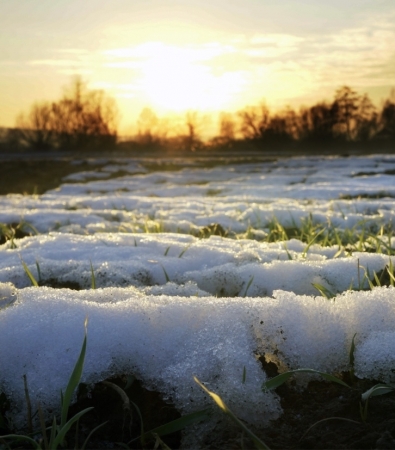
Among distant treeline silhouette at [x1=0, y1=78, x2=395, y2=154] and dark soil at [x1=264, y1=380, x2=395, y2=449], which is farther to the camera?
distant treeline silhouette at [x1=0, y1=78, x2=395, y2=154]

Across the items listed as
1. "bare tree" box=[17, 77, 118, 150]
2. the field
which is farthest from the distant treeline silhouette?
the field

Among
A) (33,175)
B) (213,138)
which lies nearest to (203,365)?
(33,175)

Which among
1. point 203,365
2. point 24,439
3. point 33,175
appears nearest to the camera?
point 24,439

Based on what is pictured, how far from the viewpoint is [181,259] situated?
2.03 metres

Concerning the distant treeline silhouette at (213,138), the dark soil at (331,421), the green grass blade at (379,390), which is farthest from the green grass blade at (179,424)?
the distant treeline silhouette at (213,138)

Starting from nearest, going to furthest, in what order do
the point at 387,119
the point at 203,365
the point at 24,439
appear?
the point at 24,439 → the point at 203,365 → the point at 387,119

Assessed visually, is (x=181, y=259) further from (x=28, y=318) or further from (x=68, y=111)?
(x=68, y=111)

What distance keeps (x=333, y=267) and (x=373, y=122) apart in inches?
1401

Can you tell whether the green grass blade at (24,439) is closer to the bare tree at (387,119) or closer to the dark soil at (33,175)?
the dark soil at (33,175)

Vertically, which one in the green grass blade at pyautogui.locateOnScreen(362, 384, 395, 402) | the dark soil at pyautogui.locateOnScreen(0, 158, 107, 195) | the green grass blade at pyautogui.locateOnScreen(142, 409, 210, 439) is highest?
the dark soil at pyautogui.locateOnScreen(0, 158, 107, 195)

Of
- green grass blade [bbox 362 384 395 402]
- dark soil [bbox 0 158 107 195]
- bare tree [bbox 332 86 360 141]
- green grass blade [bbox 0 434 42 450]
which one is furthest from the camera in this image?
bare tree [bbox 332 86 360 141]

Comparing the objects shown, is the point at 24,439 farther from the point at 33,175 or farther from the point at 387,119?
the point at 387,119

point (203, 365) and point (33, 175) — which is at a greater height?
point (33, 175)

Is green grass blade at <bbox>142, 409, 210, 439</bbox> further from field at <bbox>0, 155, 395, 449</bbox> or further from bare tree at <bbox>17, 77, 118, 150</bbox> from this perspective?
bare tree at <bbox>17, 77, 118, 150</bbox>
